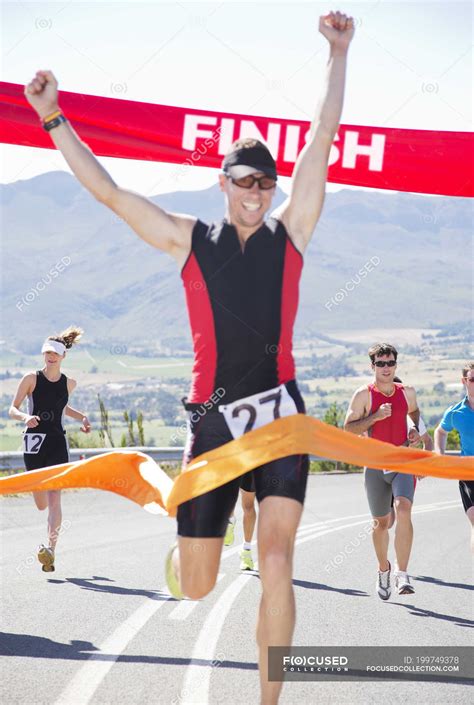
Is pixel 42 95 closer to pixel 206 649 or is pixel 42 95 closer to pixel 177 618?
pixel 206 649

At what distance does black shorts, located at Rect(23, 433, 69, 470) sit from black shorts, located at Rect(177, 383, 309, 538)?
17.7ft

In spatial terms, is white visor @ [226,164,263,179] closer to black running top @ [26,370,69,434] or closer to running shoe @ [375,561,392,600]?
running shoe @ [375,561,392,600]

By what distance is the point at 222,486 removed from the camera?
191 inches

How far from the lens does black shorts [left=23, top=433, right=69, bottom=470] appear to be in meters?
10.1

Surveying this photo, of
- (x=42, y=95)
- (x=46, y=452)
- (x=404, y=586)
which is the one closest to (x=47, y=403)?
(x=46, y=452)

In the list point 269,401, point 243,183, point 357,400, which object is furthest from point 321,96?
point 357,400

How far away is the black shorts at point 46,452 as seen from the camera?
10.1 m

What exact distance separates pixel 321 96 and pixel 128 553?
767 centimetres

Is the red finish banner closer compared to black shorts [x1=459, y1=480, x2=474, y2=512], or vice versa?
the red finish banner

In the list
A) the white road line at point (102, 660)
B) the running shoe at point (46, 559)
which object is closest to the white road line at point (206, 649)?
the white road line at point (102, 660)

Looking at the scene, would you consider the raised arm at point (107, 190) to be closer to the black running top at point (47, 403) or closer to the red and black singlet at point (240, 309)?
the red and black singlet at point (240, 309)

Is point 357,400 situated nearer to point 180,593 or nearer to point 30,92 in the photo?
point 180,593

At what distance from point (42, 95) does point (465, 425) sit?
540cm

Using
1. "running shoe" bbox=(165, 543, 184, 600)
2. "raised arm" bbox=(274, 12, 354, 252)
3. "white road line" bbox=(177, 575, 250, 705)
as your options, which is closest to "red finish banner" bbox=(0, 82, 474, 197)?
"raised arm" bbox=(274, 12, 354, 252)
